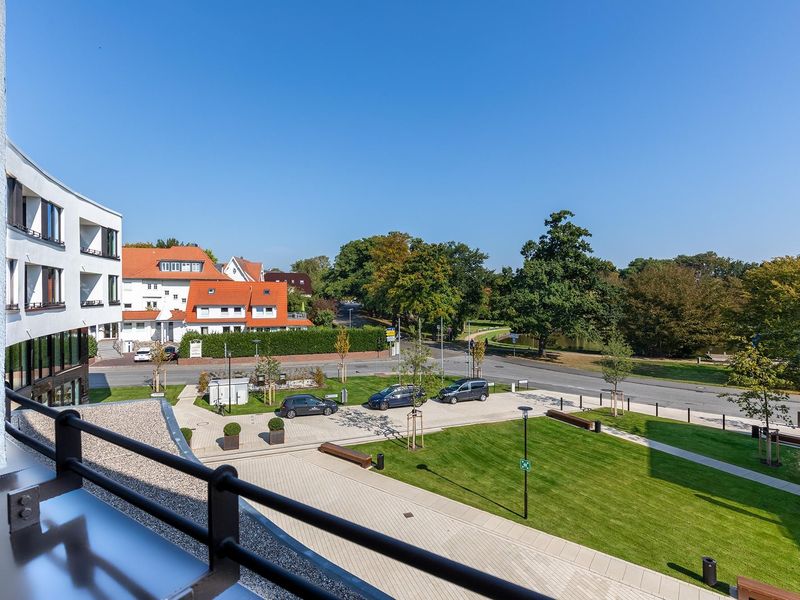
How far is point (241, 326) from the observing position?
44.9m

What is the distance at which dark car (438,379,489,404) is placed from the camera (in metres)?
27.6

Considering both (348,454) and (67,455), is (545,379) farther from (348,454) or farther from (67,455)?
(67,455)

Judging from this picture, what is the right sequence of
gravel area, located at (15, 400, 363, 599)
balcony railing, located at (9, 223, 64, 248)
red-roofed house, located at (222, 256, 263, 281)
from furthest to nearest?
red-roofed house, located at (222, 256, 263, 281)
balcony railing, located at (9, 223, 64, 248)
gravel area, located at (15, 400, 363, 599)

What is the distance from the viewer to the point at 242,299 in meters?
45.8

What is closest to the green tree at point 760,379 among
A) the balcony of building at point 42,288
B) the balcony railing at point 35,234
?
the balcony of building at point 42,288

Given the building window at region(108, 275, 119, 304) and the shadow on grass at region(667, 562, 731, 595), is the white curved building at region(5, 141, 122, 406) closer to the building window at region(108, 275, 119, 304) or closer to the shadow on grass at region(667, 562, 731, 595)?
the building window at region(108, 275, 119, 304)

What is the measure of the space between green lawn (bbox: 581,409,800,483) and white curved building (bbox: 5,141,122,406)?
996 inches

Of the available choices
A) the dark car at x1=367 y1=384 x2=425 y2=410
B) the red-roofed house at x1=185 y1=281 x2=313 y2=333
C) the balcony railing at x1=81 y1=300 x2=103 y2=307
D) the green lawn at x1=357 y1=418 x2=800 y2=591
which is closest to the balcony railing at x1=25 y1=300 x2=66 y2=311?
the balcony railing at x1=81 y1=300 x2=103 y2=307

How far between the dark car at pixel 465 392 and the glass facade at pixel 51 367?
1917 centimetres

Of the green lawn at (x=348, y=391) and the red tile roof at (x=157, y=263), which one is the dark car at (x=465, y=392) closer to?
the green lawn at (x=348, y=391)

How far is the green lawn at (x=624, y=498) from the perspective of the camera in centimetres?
1192

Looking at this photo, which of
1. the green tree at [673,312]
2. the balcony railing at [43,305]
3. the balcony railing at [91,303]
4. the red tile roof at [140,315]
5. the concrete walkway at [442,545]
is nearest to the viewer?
the concrete walkway at [442,545]

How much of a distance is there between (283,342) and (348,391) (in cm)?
1381

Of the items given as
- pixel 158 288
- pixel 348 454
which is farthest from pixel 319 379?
pixel 158 288
